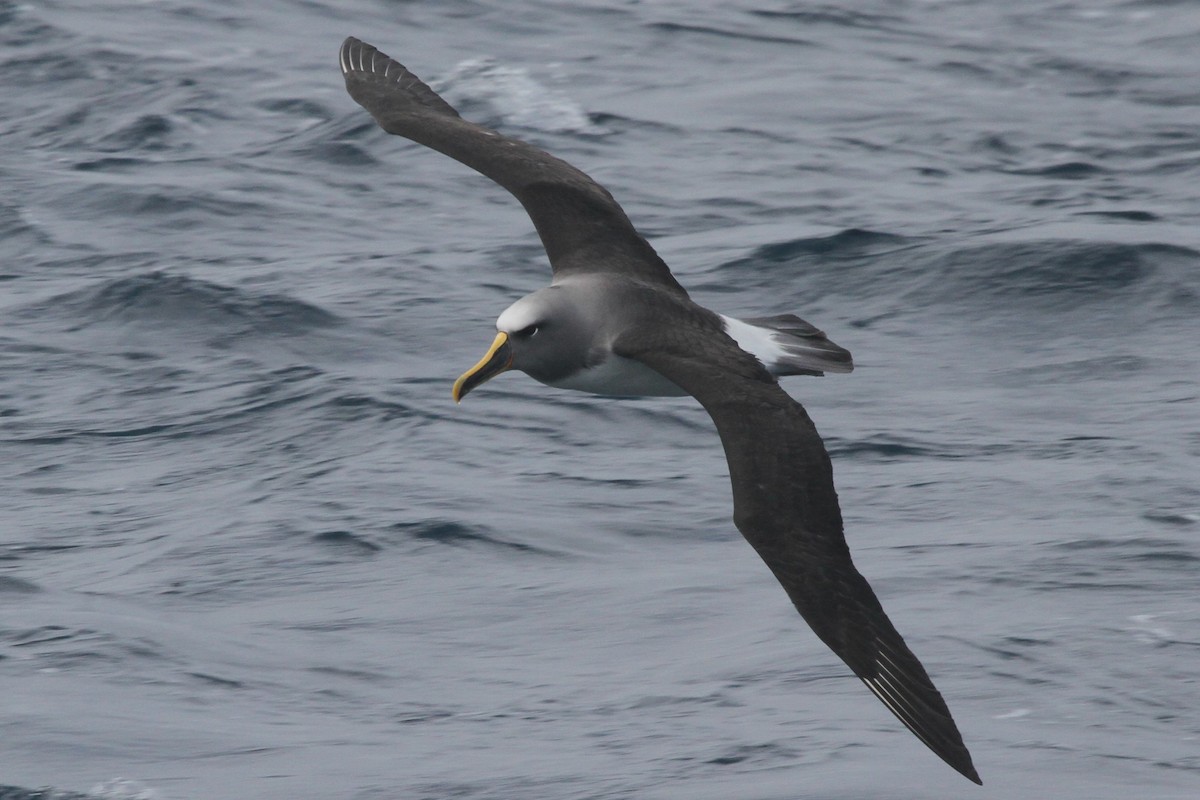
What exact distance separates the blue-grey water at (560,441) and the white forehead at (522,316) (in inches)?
60.1

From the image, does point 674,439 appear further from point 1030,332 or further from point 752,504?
point 752,504

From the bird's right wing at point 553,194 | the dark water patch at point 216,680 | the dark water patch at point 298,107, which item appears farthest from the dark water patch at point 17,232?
the dark water patch at point 216,680

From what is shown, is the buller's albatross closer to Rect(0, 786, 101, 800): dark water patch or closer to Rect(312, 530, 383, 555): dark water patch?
Rect(312, 530, 383, 555): dark water patch

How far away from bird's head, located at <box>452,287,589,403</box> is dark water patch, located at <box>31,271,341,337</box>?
4636 mm

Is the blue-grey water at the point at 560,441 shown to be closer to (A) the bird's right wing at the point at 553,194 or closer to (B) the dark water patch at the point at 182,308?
(B) the dark water patch at the point at 182,308

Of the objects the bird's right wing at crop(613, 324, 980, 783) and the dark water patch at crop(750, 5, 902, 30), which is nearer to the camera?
the bird's right wing at crop(613, 324, 980, 783)

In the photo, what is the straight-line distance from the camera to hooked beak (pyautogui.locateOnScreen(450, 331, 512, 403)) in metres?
8.65

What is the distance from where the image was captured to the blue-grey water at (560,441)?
8.38 m

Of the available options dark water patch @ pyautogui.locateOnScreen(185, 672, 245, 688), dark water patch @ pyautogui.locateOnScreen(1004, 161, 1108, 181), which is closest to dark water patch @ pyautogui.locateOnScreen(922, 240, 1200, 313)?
dark water patch @ pyautogui.locateOnScreen(1004, 161, 1108, 181)

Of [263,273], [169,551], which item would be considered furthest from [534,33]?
[169,551]

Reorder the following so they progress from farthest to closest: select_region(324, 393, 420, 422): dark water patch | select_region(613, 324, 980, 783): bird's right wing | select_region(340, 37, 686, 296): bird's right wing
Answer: select_region(324, 393, 420, 422): dark water patch → select_region(340, 37, 686, 296): bird's right wing → select_region(613, 324, 980, 783): bird's right wing

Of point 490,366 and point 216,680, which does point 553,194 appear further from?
point 216,680

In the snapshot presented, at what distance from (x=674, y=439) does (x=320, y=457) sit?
2.04 metres

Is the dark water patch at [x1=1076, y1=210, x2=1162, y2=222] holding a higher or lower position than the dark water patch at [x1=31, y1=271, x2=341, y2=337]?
higher
